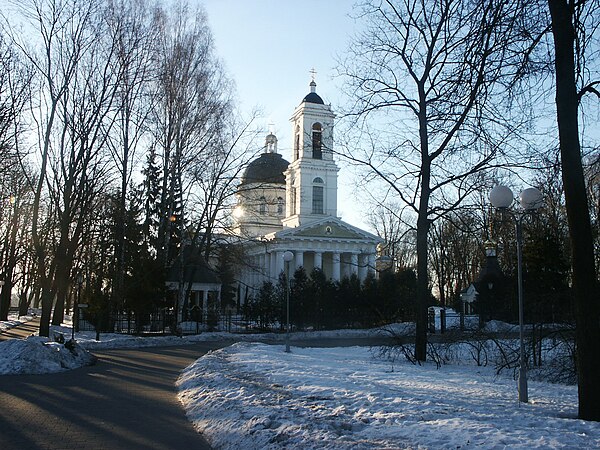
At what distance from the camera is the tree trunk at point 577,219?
7.36 m

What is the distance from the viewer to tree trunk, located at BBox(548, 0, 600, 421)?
7359 mm

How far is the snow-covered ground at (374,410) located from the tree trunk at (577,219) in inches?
22.6

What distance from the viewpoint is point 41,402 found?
33.7 ft

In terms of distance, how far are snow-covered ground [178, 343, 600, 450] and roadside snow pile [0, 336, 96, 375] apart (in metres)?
3.78

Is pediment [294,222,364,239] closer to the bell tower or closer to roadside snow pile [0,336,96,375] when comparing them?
the bell tower

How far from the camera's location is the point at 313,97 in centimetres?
7169

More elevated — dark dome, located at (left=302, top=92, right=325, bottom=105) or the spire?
dark dome, located at (left=302, top=92, right=325, bottom=105)

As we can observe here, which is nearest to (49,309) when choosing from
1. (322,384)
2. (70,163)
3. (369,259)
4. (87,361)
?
(70,163)

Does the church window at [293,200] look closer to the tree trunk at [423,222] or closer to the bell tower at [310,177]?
the bell tower at [310,177]

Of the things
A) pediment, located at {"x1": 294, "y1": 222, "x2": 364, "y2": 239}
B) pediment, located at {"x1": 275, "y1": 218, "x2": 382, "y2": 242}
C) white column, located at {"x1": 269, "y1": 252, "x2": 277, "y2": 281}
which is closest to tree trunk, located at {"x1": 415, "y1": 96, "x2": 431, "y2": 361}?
pediment, located at {"x1": 275, "y1": 218, "x2": 382, "y2": 242}

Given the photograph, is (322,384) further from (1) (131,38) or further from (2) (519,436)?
(1) (131,38)

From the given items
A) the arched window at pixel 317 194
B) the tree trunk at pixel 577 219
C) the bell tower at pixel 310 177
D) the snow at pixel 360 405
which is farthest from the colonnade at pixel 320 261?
the tree trunk at pixel 577 219

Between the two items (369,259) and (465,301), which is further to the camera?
(369,259)

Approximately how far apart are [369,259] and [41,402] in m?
56.1
